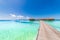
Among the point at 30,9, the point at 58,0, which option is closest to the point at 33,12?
the point at 30,9

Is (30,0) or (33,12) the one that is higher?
(30,0)

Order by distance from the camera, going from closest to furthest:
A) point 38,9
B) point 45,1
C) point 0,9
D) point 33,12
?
point 0,9
point 45,1
point 38,9
point 33,12

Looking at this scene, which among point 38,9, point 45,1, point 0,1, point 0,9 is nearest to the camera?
point 0,1

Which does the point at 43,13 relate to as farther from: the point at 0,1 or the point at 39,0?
the point at 0,1

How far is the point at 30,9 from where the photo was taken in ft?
23.2

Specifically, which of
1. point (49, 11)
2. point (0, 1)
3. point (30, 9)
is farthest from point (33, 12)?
point (0, 1)

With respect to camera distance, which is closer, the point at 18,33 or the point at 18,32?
the point at 18,33

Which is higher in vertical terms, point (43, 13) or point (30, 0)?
point (30, 0)

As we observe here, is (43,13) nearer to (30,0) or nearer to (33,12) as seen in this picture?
(33,12)

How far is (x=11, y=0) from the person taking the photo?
16.5 ft

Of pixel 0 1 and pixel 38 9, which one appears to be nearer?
pixel 0 1

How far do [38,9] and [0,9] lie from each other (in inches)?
113

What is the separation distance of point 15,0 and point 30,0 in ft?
3.27

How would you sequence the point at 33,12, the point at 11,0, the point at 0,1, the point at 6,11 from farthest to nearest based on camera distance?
the point at 33,12
the point at 6,11
the point at 11,0
the point at 0,1
